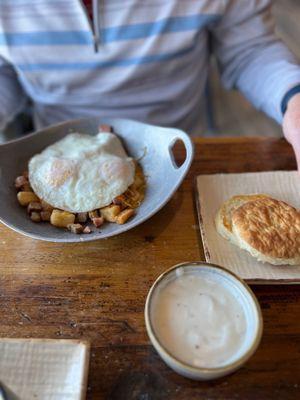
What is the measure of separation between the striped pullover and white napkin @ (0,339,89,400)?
86cm

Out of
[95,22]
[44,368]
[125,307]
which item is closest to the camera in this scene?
[44,368]

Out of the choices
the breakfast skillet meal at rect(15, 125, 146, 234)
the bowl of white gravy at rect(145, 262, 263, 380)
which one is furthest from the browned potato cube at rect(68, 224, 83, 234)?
the bowl of white gravy at rect(145, 262, 263, 380)

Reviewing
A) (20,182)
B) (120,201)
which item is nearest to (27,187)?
(20,182)

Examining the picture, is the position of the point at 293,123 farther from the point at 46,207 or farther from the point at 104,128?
the point at 46,207

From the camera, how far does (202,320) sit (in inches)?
28.6

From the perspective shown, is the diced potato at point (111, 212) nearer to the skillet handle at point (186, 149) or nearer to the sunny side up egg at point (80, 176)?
the sunny side up egg at point (80, 176)

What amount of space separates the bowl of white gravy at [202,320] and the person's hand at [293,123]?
46cm

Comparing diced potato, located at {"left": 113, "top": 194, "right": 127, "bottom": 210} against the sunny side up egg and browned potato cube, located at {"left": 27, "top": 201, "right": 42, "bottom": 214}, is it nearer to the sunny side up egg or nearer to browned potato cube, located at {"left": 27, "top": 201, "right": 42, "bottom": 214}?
the sunny side up egg

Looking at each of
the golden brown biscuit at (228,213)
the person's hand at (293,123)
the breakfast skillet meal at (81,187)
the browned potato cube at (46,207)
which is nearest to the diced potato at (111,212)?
the breakfast skillet meal at (81,187)

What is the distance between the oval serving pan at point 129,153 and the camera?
93cm

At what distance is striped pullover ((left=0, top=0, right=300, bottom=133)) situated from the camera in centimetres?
123

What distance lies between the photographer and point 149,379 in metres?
0.74

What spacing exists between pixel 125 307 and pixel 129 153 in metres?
0.45

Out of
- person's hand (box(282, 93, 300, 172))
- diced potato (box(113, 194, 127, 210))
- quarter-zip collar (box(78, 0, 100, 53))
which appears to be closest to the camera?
diced potato (box(113, 194, 127, 210))
